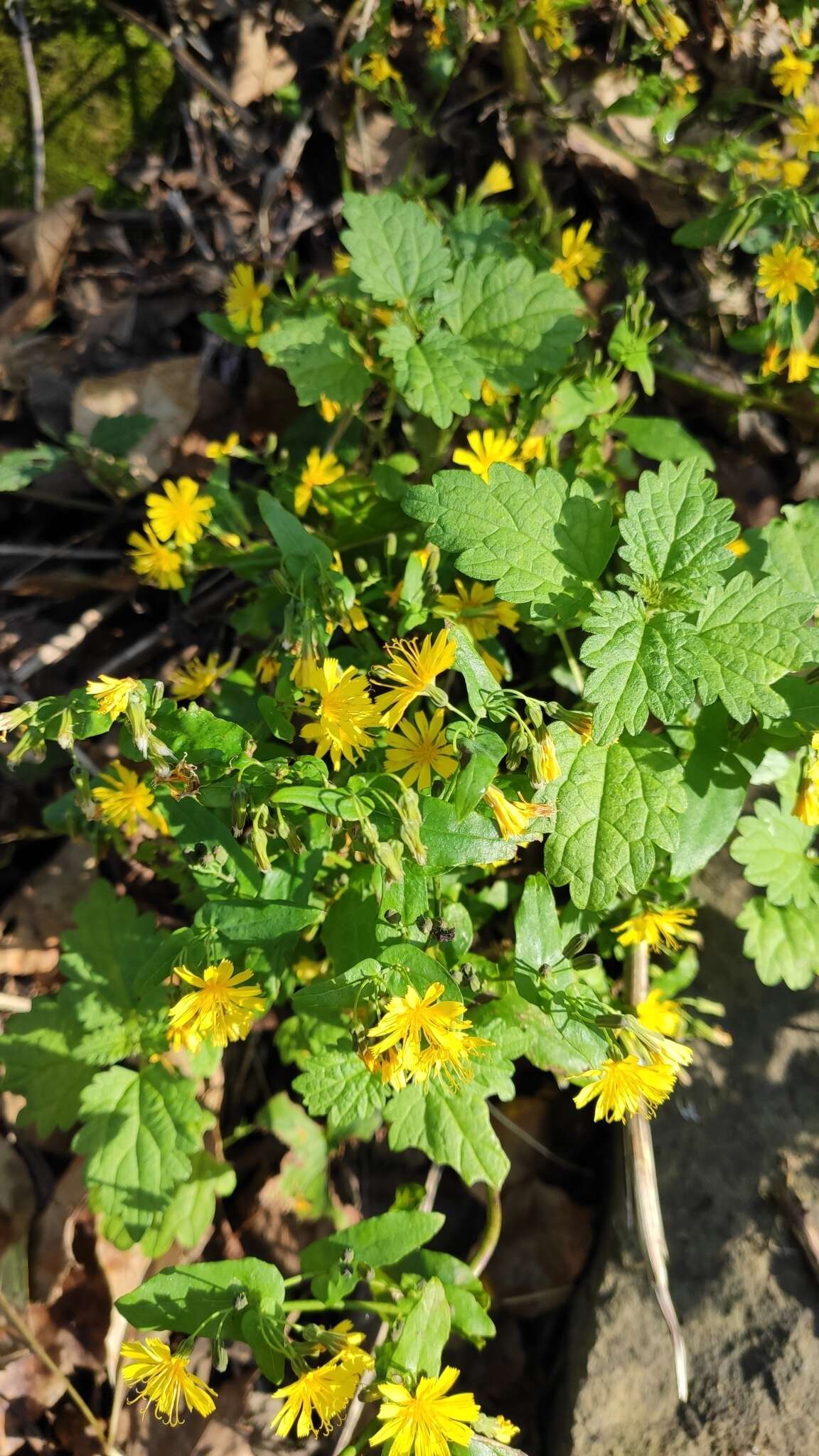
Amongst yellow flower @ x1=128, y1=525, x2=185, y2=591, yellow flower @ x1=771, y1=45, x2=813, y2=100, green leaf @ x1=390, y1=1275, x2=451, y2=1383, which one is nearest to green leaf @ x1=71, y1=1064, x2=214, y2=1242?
green leaf @ x1=390, y1=1275, x2=451, y2=1383

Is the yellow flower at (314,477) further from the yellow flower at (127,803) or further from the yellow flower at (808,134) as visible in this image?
the yellow flower at (808,134)

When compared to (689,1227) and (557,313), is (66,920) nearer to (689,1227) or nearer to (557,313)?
(689,1227)

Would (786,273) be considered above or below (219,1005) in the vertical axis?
above

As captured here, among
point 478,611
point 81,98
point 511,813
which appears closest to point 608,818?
point 511,813

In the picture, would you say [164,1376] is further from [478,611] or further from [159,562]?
[159,562]

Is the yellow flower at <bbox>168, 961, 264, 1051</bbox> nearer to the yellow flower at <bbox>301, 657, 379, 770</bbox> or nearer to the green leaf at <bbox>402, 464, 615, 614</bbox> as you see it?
the yellow flower at <bbox>301, 657, 379, 770</bbox>

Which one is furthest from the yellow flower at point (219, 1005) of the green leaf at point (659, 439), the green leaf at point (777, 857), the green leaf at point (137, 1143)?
the green leaf at point (659, 439)
